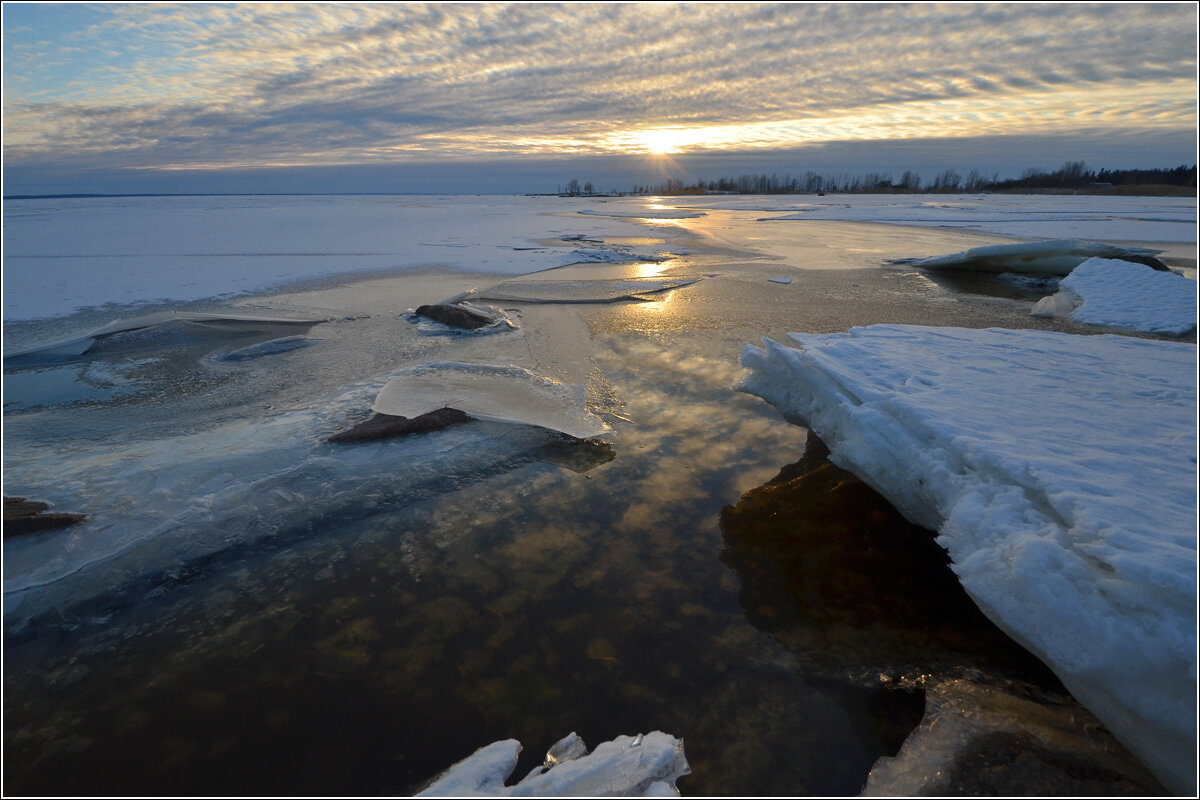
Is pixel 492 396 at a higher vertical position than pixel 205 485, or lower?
higher

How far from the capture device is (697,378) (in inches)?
224

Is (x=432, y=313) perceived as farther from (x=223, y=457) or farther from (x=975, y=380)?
(x=975, y=380)

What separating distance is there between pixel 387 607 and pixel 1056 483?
2.97 m

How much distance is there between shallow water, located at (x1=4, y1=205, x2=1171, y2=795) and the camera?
2.10 meters

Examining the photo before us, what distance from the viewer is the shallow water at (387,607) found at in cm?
210

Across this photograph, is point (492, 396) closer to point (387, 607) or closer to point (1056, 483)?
point (387, 607)

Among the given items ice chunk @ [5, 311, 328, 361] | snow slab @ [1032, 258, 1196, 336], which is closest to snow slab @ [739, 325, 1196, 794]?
snow slab @ [1032, 258, 1196, 336]

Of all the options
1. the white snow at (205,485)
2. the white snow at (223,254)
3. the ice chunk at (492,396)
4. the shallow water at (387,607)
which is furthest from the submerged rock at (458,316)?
the white snow at (223,254)

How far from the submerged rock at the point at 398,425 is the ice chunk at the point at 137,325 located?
350 cm

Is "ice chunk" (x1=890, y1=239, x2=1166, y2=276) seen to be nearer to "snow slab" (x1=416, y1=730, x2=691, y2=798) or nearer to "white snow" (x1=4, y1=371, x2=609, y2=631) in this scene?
"white snow" (x1=4, y1=371, x2=609, y2=631)

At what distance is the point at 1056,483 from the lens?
2.44 metres

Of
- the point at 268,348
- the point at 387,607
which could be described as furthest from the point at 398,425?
the point at 268,348

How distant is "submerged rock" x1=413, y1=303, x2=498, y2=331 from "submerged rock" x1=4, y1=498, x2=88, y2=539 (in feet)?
14.1

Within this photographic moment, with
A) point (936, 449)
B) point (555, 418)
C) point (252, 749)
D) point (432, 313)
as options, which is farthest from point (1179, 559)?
point (432, 313)
